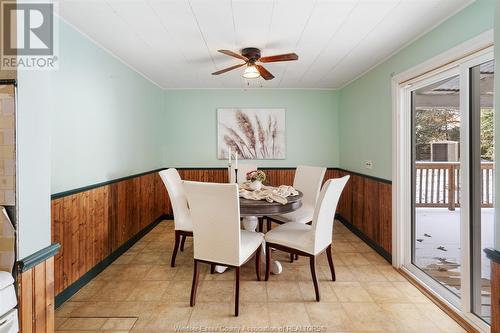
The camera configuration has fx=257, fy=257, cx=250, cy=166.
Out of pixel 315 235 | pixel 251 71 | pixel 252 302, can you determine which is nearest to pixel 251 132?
pixel 251 71

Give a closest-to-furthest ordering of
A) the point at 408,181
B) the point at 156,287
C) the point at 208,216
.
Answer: the point at 208,216 → the point at 156,287 → the point at 408,181

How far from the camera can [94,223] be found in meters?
2.52

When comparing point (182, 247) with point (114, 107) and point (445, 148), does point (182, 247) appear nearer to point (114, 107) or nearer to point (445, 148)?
point (114, 107)

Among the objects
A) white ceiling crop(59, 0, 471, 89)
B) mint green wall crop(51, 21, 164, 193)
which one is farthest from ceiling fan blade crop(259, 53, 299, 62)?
mint green wall crop(51, 21, 164, 193)

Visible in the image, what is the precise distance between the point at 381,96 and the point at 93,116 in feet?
10.5

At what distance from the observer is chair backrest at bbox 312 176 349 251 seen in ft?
6.92

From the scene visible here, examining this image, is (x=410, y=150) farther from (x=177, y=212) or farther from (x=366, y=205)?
(x=177, y=212)

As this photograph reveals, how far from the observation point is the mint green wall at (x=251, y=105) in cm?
→ 457

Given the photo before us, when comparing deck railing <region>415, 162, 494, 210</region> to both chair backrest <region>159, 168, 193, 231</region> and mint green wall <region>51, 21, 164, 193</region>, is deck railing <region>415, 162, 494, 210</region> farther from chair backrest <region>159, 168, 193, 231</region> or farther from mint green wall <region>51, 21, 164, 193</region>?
mint green wall <region>51, 21, 164, 193</region>

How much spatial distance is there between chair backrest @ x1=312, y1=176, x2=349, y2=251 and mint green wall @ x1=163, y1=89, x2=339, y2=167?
2395 millimetres

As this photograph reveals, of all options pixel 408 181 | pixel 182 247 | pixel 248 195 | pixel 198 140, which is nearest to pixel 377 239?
pixel 408 181

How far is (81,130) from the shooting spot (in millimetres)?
2354

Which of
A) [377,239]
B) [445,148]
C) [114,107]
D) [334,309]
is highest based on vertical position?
[114,107]

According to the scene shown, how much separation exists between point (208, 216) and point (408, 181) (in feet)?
6.98
